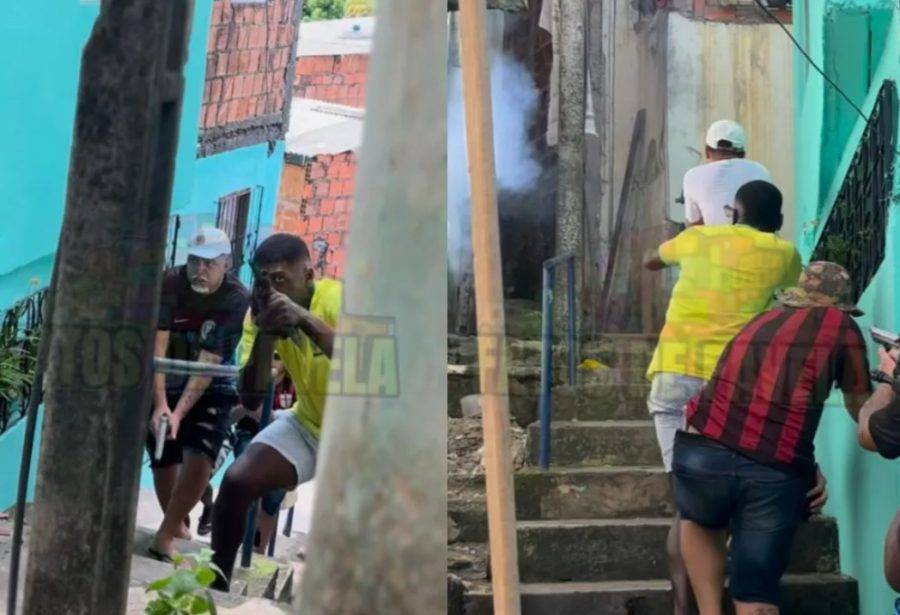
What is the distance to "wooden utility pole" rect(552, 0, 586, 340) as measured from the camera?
569 centimetres

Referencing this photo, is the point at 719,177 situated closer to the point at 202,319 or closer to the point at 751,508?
the point at 751,508

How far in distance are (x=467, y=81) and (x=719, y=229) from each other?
131 centimetres

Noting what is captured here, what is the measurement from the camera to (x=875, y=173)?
4.29 m

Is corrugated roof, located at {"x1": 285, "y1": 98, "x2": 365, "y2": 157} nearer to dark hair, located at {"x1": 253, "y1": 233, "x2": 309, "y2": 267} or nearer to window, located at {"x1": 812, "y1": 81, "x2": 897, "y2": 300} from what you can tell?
dark hair, located at {"x1": 253, "y1": 233, "x2": 309, "y2": 267}

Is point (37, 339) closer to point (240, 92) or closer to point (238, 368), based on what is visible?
point (238, 368)

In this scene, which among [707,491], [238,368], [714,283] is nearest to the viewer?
[707,491]

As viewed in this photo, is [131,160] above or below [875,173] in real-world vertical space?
below

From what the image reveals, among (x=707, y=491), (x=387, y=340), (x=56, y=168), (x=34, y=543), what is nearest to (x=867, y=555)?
(x=707, y=491)

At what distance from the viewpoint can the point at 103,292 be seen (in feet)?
9.39

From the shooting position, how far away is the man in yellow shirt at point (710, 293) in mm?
4207

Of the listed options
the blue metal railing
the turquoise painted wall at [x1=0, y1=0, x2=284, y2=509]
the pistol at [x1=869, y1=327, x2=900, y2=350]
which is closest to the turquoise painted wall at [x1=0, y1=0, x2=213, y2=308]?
the turquoise painted wall at [x1=0, y1=0, x2=284, y2=509]

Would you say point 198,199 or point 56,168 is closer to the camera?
point 56,168

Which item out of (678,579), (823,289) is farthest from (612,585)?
(823,289)

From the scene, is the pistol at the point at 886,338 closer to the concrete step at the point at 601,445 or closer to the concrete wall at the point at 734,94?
the concrete wall at the point at 734,94
